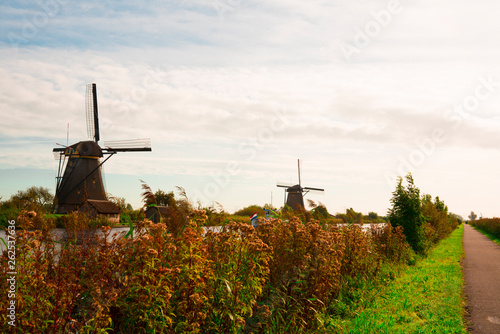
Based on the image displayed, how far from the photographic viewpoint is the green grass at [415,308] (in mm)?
6934

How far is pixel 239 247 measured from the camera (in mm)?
5406

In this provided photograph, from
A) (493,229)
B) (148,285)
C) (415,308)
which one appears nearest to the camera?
(148,285)

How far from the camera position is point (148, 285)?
13.0 feet

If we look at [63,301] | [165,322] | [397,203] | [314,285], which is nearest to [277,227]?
[314,285]

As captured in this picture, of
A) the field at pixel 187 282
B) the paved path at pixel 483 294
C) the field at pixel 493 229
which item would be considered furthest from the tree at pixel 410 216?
the field at pixel 493 229

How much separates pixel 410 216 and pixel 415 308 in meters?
→ 9.37

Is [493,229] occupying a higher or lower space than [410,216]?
lower

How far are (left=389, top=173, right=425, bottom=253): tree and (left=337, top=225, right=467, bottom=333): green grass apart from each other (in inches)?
181

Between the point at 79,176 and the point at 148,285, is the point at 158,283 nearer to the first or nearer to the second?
the point at 148,285

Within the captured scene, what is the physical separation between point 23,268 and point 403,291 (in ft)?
28.1

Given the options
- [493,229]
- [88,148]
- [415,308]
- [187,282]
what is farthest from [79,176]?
[493,229]

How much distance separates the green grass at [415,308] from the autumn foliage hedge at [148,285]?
4.70ft

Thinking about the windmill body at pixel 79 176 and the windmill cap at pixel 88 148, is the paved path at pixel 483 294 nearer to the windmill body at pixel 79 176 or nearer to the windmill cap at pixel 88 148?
the windmill body at pixel 79 176

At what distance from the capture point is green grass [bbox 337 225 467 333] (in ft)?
22.7
